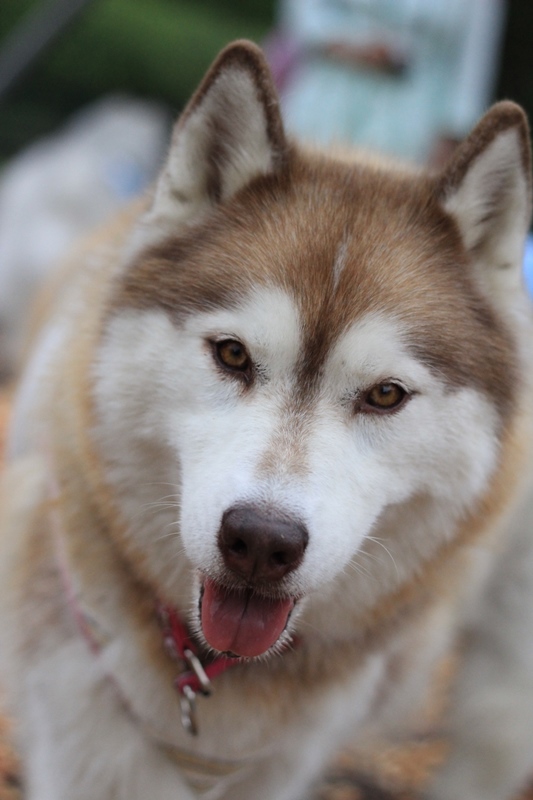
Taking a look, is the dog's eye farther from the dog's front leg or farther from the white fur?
the dog's front leg

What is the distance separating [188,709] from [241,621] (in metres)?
0.39

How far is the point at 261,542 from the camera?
155cm

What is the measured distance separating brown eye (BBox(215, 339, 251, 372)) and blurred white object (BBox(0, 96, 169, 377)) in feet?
9.37

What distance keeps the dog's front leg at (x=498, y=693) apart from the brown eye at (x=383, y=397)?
1093mm

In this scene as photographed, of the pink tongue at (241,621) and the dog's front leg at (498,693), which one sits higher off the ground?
the pink tongue at (241,621)

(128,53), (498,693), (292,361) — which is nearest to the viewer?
(292,361)

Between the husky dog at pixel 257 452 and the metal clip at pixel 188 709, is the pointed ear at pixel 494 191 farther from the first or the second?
the metal clip at pixel 188 709

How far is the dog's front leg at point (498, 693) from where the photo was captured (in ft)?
9.25

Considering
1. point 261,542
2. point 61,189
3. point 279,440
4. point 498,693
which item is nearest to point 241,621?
point 261,542

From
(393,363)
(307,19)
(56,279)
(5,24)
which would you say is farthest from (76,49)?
(393,363)

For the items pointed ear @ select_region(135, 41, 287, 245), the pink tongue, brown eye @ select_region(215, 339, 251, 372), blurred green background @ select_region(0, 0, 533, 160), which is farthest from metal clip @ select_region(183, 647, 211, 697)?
blurred green background @ select_region(0, 0, 533, 160)

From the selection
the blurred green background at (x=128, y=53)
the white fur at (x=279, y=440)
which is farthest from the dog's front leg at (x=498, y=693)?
the blurred green background at (x=128, y=53)

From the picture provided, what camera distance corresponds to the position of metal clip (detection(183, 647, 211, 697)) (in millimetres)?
1910

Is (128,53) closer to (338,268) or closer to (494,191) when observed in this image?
(494,191)
